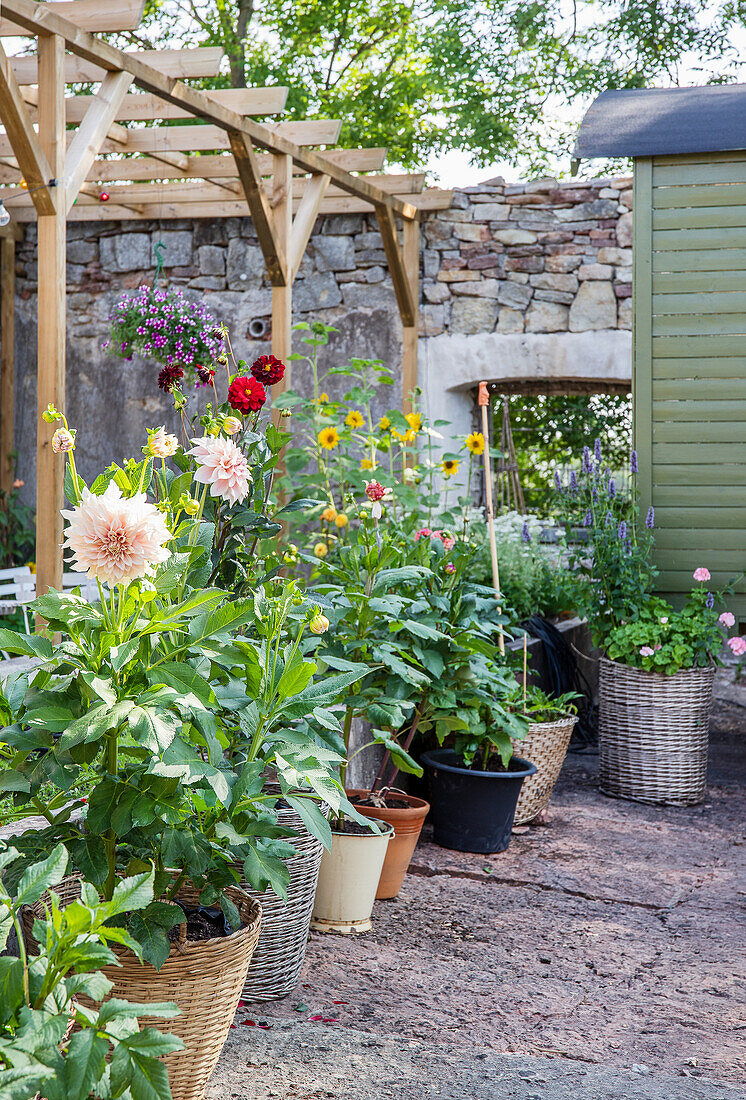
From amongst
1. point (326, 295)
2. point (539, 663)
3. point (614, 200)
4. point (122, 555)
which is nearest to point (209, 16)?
point (326, 295)

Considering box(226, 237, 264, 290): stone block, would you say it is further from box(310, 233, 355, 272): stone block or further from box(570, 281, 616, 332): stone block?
box(570, 281, 616, 332): stone block

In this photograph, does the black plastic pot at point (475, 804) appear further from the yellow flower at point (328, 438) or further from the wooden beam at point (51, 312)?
Result: the wooden beam at point (51, 312)

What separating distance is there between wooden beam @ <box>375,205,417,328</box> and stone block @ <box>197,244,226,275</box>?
1270 millimetres

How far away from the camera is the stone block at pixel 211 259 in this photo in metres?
7.11

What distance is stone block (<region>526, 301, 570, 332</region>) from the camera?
643cm

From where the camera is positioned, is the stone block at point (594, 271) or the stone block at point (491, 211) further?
the stone block at point (491, 211)

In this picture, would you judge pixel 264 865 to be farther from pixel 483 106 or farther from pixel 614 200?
pixel 483 106

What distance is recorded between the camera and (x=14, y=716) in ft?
5.27

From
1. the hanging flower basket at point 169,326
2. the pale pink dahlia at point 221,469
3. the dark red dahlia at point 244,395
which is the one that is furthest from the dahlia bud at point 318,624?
the hanging flower basket at point 169,326

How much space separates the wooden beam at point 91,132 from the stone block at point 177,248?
330cm

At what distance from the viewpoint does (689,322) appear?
4520 mm

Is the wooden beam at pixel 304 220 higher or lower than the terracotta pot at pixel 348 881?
higher

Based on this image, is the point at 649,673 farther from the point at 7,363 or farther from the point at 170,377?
the point at 7,363

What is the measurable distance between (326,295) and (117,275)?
1598mm
